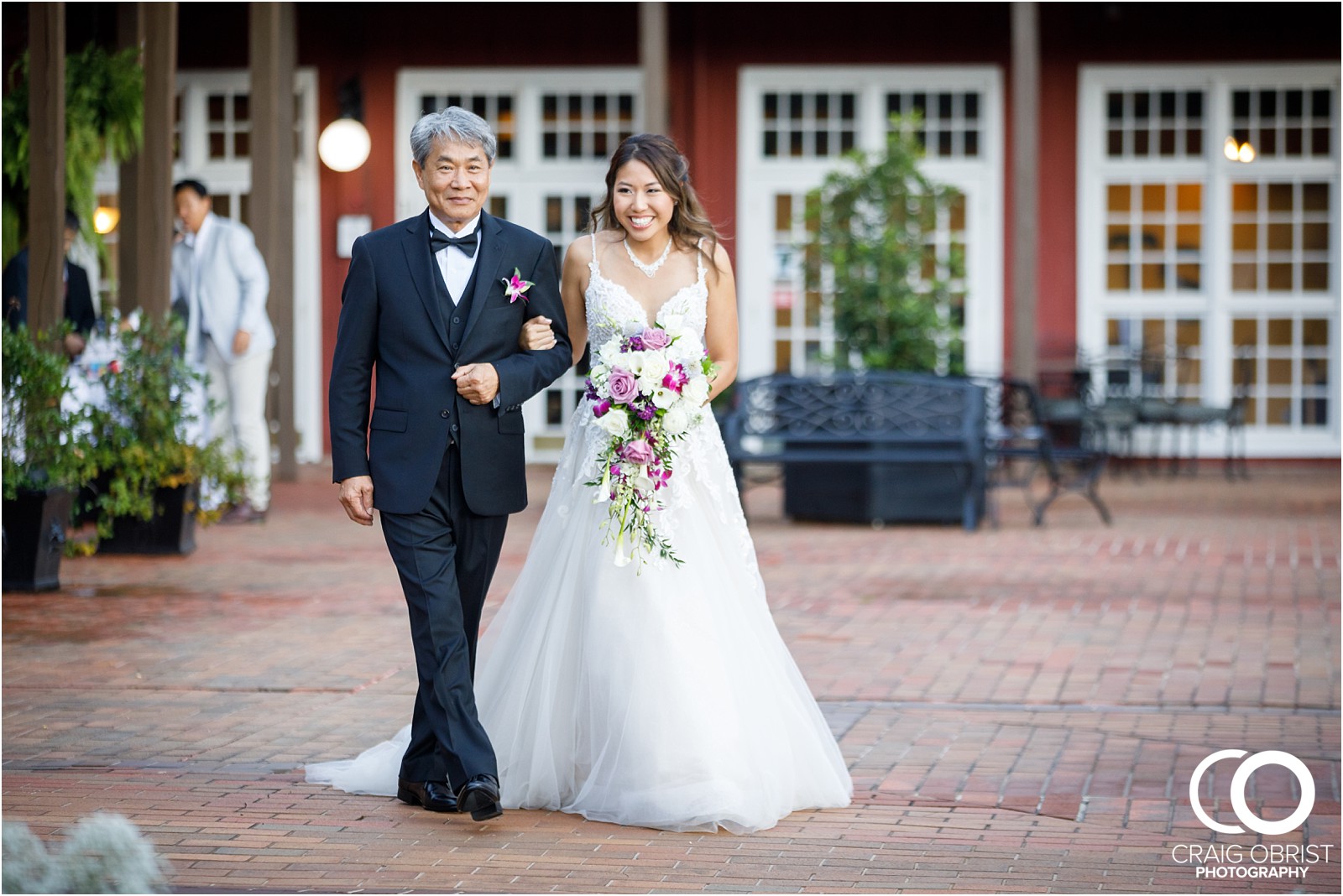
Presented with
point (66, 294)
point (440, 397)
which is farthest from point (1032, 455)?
point (440, 397)

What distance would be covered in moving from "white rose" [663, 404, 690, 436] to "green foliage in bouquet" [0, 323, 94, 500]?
378 centimetres

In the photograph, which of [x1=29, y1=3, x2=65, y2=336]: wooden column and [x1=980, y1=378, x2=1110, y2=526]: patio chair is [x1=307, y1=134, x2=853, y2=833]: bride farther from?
[x1=980, y1=378, x2=1110, y2=526]: patio chair

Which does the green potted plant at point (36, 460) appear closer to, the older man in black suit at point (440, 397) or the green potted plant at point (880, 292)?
the older man in black suit at point (440, 397)

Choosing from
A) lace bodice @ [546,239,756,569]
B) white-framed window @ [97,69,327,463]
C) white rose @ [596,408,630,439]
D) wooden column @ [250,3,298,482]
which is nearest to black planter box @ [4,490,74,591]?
lace bodice @ [546,239,756,569]

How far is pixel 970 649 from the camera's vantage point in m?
6.51

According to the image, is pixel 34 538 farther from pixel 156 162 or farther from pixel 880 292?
pixel 880 292

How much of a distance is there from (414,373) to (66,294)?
535 cm

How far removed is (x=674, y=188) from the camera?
439 centimetres

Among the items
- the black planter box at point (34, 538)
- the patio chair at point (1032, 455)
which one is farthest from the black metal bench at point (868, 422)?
the black planter box at point (34, 538)

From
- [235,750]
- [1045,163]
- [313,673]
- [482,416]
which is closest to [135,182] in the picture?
[313,673]

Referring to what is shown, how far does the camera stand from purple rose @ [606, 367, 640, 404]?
4137mm

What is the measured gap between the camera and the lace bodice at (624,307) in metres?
4.41

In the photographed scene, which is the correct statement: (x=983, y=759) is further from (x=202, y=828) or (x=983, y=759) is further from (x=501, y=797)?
(x=202, y=828)

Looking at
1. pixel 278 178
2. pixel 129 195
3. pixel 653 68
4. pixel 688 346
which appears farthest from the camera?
pixel 653 68
